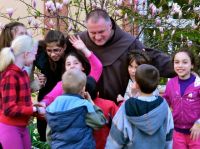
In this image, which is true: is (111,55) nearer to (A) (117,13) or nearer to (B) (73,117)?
(B) (73,117)

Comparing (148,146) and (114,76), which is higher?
(114,76)


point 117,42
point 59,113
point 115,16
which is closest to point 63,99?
point 59,113

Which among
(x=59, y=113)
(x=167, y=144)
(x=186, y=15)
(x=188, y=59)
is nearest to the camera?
(x=59, y=113)

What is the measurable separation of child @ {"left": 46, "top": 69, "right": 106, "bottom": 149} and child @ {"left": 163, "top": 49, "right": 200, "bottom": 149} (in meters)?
0.96

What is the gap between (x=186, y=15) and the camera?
7.88 meters

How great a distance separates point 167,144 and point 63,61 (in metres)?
1.32

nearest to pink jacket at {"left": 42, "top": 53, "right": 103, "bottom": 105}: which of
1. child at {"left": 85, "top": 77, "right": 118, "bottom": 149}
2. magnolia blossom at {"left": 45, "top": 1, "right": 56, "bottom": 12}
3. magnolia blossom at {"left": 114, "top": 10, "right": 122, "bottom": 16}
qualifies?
child at {"left": 85, "top": 77, "right": 118, "bottom": 149}

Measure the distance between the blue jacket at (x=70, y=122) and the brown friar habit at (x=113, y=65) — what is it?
0.85 m

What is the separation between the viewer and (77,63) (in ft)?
15.5

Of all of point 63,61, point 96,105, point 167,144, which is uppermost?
point 63,61

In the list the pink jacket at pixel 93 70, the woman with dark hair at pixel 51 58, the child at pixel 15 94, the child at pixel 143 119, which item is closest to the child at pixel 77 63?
the pink jacket at pixel 93 70

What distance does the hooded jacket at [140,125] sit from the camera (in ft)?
13.2

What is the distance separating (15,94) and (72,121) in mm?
564

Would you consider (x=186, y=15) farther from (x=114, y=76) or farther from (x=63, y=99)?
(x=63, y=99)
